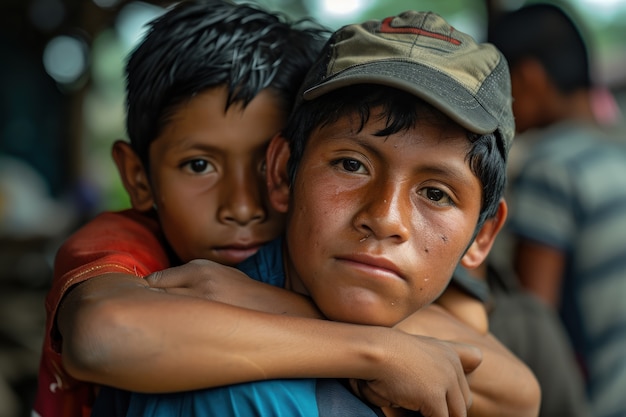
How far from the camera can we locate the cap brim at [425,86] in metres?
1.22

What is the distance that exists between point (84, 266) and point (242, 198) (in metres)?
0.42

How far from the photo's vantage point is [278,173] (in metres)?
1.50

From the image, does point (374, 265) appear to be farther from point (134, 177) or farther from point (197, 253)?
point (134, 177)

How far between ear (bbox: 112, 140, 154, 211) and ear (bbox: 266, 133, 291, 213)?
1.31ft

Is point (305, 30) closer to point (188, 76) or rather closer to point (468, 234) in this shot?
point (188, 76)

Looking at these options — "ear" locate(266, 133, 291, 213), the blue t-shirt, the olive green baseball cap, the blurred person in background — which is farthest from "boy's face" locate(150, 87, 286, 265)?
the blurred person in background

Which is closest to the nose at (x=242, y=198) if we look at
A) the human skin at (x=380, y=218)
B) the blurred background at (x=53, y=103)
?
the human skin at (x=380, y=218)

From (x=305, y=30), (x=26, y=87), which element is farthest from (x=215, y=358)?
(x=26, y=87)

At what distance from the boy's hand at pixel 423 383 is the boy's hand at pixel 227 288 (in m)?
0.18

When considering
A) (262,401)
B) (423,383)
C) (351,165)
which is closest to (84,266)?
(262,401)

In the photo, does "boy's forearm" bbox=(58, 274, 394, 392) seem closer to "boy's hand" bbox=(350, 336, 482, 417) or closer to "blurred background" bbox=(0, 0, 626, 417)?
"boy's hand" bbox=(350, 336, 482, 417)

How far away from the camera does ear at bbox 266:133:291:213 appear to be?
1487 millimetres

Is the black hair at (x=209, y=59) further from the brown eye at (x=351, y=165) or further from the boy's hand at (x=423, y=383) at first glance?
the boy's hand at (x=423, y=383)

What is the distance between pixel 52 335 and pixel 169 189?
18.6 inches
